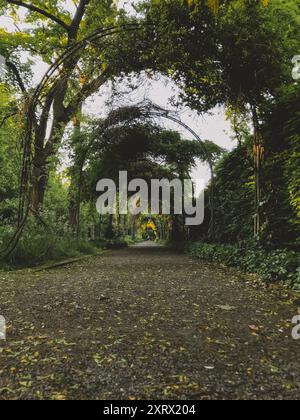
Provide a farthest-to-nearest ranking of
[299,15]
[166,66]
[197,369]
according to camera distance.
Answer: [166,66]
[299,15]
[197,369]

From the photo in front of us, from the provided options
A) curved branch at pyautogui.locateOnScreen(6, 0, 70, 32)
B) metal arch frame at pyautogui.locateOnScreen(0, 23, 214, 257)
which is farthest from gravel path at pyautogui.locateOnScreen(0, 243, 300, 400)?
curved branch at pyautogui.locateOnScreen(6, 0, 70, 32)

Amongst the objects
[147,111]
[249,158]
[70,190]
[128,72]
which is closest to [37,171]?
[70,190]

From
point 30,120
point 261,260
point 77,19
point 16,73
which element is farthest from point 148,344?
point 16,73

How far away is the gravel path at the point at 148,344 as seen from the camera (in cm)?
211

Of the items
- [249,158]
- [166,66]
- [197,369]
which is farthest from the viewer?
[249,158]

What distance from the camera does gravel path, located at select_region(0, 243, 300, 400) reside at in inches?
83.0

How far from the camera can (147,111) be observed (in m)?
12.3

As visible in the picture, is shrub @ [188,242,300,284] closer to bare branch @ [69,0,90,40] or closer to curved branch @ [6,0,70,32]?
bare branch @ [69,0,90,40]

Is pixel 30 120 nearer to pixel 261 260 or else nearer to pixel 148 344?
pixel 261 260

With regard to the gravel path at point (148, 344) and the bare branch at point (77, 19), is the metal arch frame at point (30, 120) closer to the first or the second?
the gravel path at point (148, 344)

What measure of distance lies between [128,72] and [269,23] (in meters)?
3.33

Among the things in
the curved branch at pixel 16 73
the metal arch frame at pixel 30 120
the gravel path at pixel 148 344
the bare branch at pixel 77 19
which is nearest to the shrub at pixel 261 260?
the gravel path at pixel 148 344

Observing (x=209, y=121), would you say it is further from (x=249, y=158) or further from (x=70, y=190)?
(x=70, y=190)

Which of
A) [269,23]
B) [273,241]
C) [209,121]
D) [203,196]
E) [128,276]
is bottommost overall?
[128,276]
